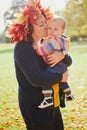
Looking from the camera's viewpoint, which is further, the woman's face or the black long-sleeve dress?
the woman's face

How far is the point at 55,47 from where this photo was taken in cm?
446

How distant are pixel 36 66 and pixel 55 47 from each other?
18.2 inches

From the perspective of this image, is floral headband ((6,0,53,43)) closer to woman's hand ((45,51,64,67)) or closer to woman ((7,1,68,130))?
woman ((7,1,68,130))

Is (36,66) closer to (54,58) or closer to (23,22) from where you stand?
(54,58)

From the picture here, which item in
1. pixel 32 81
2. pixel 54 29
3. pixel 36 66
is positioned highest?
pixel 54 29

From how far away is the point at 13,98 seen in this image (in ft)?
40.4

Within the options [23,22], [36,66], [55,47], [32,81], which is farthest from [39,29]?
[32,81]

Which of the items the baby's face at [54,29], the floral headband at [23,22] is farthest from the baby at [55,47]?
the floral headband at [23,22]

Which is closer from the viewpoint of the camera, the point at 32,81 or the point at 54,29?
the point at 32,81

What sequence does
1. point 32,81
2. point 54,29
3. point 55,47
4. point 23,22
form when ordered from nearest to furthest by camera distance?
point 32,81
point 23,22
point 55,47
point 54,29

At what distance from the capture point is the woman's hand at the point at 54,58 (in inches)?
169

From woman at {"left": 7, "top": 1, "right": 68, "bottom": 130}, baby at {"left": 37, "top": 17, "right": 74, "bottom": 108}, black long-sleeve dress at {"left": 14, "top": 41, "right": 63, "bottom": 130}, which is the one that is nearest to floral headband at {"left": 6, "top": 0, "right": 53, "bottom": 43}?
woman at {"left": 7, "top": 1, "right": 68, "bottom": 130}

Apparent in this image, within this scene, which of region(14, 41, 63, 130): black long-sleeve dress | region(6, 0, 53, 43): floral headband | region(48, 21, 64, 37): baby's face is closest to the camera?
region(14, 41, 63, 130): black long-sleeve dress

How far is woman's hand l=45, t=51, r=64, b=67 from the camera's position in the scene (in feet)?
14.1
